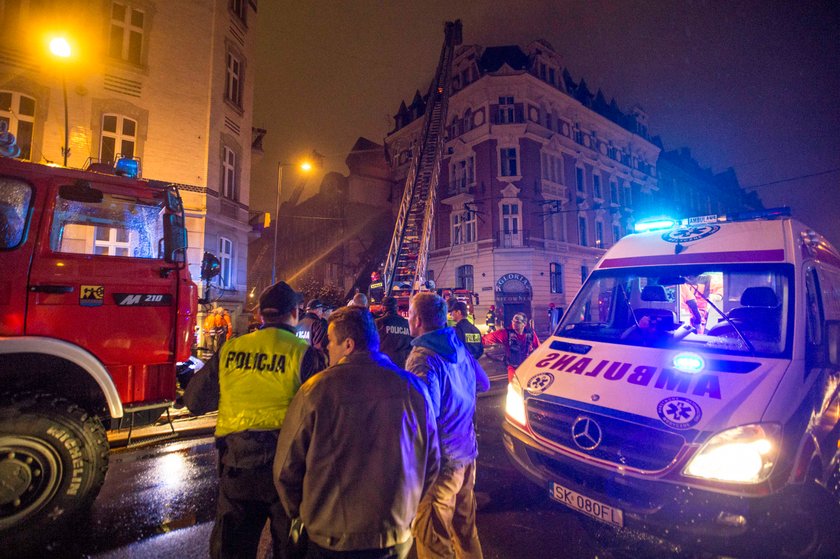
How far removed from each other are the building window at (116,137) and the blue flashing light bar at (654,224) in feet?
49.6

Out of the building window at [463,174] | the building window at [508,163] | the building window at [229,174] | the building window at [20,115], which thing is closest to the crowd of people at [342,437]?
the building window at [20,115]

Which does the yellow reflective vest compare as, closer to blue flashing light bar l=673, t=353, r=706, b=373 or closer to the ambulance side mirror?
A: blue flashing light bar l=673, t=353, r=706, b=373

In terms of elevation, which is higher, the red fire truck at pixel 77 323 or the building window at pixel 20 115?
the building window at pixel 20 115

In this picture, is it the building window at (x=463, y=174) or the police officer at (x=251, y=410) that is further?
the building window at (x=463, y=174)

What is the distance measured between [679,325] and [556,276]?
76.0 ft

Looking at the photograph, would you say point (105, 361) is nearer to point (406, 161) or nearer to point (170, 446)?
point (170, 446)

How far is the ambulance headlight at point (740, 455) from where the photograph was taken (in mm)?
2285

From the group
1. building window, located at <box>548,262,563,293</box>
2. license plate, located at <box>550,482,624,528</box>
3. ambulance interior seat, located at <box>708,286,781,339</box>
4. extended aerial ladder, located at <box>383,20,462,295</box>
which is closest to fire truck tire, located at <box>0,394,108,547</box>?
license plate, located at <box>550,482,624,528</box>

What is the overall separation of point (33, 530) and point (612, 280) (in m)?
5.45

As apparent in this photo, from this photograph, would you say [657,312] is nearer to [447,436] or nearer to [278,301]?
[447,436]

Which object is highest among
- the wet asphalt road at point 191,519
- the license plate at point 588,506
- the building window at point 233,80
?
the building window at point 233,80

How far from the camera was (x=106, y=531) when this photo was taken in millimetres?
3234

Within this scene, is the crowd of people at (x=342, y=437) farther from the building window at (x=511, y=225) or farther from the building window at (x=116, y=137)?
the building window at (x=511, y=225)

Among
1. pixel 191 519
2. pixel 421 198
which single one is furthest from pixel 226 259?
pixel 191 519
